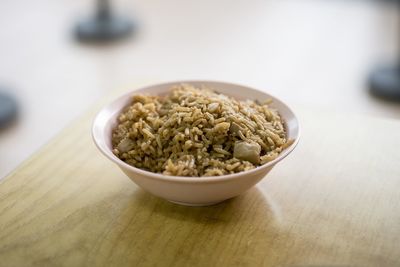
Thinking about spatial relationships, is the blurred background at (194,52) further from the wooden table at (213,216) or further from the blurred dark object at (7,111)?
the wooden table at (213,216)

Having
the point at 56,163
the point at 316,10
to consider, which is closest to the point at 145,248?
the point at 56,163

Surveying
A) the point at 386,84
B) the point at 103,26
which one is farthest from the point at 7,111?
the point at 386,84

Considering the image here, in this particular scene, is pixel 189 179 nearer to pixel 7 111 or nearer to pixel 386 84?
pixel 7 111

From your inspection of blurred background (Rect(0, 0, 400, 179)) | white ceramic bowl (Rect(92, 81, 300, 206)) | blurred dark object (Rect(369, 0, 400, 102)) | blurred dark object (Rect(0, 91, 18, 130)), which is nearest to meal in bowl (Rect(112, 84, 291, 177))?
white ceramic bowl (Rect(92, 81, 300, 206))

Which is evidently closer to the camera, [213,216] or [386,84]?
[213,216]

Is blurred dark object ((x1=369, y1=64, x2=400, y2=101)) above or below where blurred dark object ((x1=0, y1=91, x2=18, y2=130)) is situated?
above

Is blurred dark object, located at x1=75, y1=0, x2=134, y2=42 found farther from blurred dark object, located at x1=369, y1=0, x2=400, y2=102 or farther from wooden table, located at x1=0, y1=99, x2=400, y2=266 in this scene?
wooden table, located at x1=0, y1=99, x2=400, y2=266

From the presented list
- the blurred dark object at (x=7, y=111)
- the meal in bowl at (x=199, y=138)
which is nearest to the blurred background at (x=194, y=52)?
the blurred dark object at (x=7, y=111)
